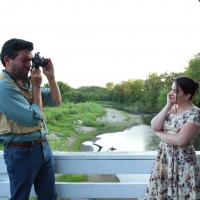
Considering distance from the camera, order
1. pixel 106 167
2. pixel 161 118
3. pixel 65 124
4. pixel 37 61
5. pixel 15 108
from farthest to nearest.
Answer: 1. pixel 65 124
2. pixel 106 167
3. pixel 161 118
4. pixel 37 61
5. pixel 15 108

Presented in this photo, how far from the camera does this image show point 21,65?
2.96 ft

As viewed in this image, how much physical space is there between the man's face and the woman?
63 cm

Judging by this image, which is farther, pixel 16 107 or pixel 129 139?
pixel 129 139

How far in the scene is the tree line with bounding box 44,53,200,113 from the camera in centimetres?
224

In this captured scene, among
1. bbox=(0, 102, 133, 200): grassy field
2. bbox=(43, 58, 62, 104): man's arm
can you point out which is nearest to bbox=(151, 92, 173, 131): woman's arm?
bbox=(43, 58, 62, 104): man's arm

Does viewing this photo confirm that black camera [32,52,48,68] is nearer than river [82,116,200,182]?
Yes

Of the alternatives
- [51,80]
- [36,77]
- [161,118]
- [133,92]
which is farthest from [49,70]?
[133,92]

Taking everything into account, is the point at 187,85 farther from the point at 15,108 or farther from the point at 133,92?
the point at 133,92

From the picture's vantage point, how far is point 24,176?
926 millimetres

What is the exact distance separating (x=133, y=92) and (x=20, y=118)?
186 centimetres

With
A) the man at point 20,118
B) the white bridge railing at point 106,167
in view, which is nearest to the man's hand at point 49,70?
the man at point 20,118

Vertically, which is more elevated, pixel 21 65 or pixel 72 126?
pixel 21 65

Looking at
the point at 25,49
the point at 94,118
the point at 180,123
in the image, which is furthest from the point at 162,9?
the point at 94,118

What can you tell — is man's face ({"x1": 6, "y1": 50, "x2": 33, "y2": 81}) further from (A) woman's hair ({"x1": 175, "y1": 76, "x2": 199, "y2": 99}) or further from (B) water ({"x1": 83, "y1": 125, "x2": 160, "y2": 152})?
(B) water ({"x1": 83, "y1": 125, "x2": 160, "y2": 152})
